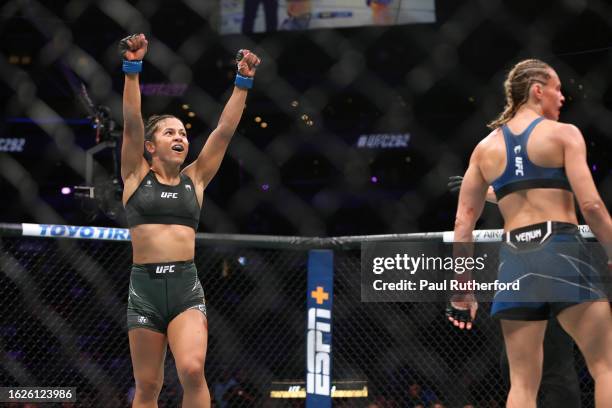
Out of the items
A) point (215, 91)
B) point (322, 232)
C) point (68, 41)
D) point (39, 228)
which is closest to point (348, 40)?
point (215, 91)

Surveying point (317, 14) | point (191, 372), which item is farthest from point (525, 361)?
point (317, 14)

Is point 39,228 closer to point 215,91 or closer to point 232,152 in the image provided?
point 232,152

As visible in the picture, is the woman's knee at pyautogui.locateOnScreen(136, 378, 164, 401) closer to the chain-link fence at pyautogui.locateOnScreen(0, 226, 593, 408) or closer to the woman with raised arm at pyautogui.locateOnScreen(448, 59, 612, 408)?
the chain-link fence at pyautogui.locateOnScreen(0, 226, 593, 408)

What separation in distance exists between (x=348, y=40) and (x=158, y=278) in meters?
7.92

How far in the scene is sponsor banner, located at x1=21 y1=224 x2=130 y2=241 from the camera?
349 cm

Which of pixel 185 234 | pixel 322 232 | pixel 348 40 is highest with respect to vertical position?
pixel 348 40

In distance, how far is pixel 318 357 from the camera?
356 centimetres

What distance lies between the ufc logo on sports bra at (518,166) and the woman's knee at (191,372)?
1276mm

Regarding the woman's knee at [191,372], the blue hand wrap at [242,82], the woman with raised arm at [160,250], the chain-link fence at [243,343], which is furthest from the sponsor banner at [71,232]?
the woman's knee at [191,372]

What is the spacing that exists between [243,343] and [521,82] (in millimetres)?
4836

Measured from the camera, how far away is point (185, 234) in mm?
2934

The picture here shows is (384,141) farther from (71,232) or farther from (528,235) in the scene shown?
(528,235)

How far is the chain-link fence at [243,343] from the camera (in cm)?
450

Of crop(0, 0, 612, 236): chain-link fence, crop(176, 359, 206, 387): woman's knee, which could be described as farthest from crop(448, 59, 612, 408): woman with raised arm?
crop(0, 0, 612, 236): chain-link fence
